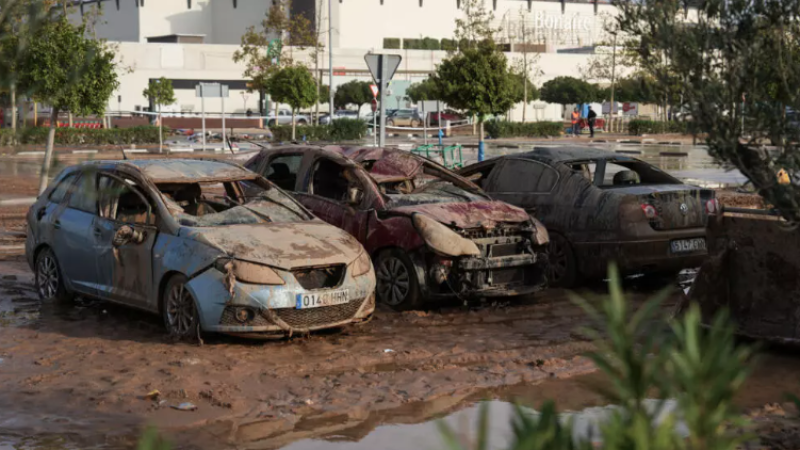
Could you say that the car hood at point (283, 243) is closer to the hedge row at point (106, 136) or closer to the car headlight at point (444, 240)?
the car headlight at point (444, 240)

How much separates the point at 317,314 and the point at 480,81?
2429 centimetres

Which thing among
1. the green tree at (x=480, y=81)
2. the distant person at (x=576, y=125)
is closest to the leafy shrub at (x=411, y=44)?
the distant person at (x=576, y=125)

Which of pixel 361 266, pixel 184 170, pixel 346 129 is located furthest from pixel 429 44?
pixel 361 266

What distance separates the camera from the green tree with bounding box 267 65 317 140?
50.1m

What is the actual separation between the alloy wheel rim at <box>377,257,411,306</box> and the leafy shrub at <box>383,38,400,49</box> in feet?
322

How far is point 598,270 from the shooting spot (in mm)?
10555

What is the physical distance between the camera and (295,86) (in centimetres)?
5019

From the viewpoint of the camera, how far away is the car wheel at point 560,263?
10.8 metres

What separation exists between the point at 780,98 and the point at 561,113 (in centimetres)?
8943

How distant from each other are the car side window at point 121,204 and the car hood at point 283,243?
1121 millimetres

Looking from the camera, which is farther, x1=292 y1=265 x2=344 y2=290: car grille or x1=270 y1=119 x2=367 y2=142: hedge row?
x1=270 y1=119 x2=367 y2=142: hedge row

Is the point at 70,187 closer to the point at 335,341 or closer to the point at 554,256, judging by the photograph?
the point at 335,341

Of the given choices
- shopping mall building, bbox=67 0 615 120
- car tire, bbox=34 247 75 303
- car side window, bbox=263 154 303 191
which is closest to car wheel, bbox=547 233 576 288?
car side window, bbox=263 154 303 191

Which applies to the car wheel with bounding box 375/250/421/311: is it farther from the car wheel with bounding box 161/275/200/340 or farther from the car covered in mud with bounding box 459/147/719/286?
the car wheel with bounding box 161/275/200/340
